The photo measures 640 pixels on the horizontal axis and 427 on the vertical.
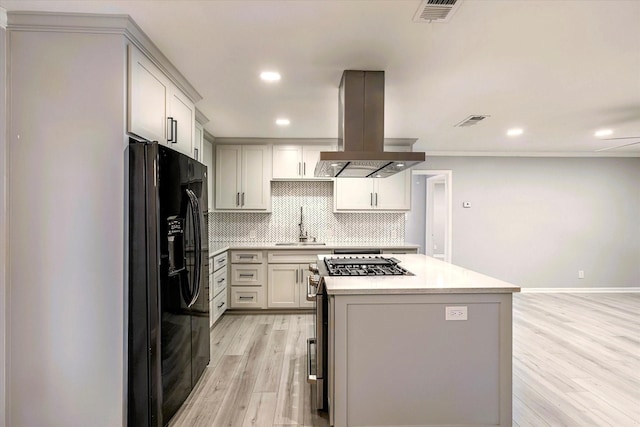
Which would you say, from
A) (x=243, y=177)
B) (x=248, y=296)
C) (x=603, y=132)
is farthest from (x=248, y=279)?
(x=603, y=132)

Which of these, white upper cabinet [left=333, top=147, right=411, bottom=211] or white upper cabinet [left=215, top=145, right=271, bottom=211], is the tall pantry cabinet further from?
white upper cabinet [left=333, top=147, right=411, bottom=211]

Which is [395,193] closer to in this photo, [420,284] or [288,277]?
[288,277]

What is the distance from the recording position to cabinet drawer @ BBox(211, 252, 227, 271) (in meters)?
3.86

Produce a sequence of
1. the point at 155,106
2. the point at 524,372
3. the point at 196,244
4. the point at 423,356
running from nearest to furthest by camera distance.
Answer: the point at 423,356 → the point at 155,106 → the point at 196,244 → the point at 524,372

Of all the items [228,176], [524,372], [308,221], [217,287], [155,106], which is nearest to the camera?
[155,106]

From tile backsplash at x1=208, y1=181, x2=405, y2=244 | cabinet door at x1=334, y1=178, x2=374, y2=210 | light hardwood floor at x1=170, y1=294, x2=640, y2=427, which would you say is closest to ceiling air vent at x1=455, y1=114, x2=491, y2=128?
cabinet door at x1=334, y1=178, x2=374, y2=210

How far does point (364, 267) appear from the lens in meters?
2.69

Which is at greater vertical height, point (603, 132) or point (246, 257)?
point (603, 132)

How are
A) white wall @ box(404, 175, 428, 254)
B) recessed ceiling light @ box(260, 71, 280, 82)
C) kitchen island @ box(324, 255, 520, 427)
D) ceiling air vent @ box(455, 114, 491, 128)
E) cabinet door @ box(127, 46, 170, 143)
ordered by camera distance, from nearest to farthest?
cabinet door @ box(127, 46, 170, 143) → kitchen island @ box(324, 255, 520, 427) → recessed ceiling light @ box(260, 71, 280, 82) → ceiling air vent @ box(455, 114, 491, 128) → white wall @ box(404, 175, 428, 254)

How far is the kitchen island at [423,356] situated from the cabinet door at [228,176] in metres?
3.04

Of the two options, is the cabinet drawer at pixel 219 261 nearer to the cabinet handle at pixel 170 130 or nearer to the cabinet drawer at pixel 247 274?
the cabinet drawer at pixel 247 274

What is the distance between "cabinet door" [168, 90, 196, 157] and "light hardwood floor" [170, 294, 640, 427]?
1886 mm

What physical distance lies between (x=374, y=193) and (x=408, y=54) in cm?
272

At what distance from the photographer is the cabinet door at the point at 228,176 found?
468 cm
